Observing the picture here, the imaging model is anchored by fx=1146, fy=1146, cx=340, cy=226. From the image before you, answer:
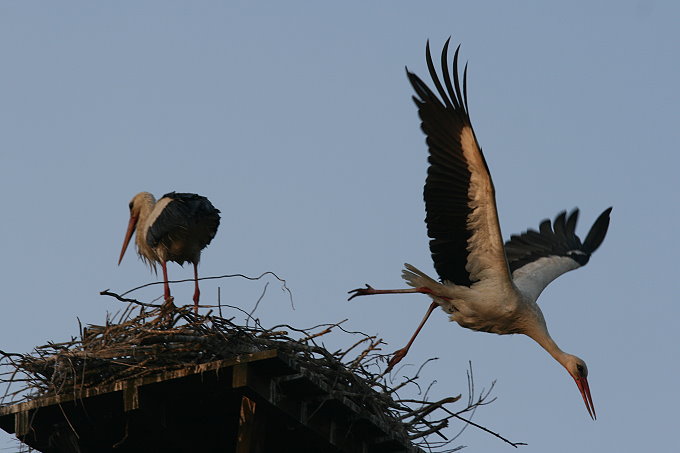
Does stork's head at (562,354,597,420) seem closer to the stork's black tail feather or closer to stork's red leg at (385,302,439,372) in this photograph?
stork's red leg at (385,302,439,372)

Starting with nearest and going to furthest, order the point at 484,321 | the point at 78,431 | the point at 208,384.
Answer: the point at 208,384 < the point at 78,431 < the point at 484,321

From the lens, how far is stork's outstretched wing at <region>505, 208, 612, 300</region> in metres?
10.0

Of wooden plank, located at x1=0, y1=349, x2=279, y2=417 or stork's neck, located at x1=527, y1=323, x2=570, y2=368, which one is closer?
wooden plank, located at x1=0, y1=349, x2=279, y2=417

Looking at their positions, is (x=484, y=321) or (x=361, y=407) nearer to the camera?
(x=361, y=407)

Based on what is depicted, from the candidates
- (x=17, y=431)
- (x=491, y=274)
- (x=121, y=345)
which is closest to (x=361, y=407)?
(x=121, y=345)

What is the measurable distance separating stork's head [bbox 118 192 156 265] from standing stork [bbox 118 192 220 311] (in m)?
0.10

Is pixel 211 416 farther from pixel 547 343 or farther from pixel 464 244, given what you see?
pixel 547 343

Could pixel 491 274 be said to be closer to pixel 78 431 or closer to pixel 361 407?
pixel 361 407

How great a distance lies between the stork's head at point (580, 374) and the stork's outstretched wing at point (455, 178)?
1.30 m

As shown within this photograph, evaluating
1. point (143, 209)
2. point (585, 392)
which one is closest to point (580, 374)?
point (585, 392)

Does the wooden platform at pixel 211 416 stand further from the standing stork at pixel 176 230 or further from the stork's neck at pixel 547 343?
the standing stork at pixel 176 230

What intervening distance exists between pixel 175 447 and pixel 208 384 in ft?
1.96

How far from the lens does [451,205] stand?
792 cm

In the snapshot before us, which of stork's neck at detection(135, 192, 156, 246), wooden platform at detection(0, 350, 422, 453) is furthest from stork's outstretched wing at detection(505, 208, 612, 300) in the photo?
wooden platform at detection(0, 350, 422, 453)
